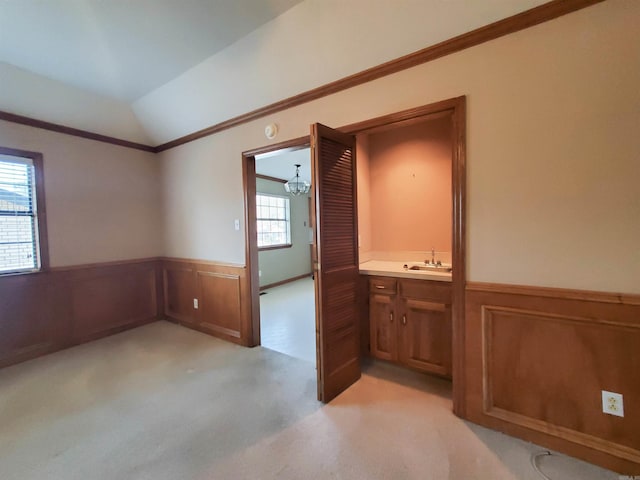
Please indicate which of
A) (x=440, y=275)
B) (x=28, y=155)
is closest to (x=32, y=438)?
(x=28, y=155)

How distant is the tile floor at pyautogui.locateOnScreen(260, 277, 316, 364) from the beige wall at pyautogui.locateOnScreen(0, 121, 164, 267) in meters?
1.94

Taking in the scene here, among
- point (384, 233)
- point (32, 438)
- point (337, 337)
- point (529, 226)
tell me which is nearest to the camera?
point (529, 226)

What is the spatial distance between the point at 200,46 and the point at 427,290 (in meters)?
2.76

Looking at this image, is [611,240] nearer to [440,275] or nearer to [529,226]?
[529,226]

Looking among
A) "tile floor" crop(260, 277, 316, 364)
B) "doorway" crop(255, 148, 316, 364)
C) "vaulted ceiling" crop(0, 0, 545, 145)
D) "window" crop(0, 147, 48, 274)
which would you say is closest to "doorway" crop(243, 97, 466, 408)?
"vaulted ceiling" crop(0, 0, 545, 145)

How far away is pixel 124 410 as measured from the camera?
78.0 inches

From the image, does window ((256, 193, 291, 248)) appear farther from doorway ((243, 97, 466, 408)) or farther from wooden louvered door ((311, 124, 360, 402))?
doorway ((243, 97, 466, 408))

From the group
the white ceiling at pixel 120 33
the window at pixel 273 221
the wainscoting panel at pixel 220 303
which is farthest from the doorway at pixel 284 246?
the white ceiling at pixel 120 33

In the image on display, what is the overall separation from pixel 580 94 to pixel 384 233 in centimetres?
193

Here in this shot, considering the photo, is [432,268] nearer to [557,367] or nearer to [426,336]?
[426,336]

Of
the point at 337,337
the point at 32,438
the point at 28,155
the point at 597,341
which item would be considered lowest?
the point at 32,438

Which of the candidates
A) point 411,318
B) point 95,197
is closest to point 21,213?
point 95,197

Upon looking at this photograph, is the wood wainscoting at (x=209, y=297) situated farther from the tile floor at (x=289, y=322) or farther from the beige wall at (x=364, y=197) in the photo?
the beige wall at (x=364, y=197)

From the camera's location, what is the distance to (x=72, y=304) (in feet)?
10.3
